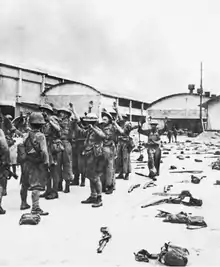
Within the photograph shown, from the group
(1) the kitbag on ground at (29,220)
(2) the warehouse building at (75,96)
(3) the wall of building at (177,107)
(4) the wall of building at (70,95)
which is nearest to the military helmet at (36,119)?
(1) the kitbag on ground at (29,220)

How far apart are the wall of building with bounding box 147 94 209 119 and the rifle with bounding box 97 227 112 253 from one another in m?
41.1

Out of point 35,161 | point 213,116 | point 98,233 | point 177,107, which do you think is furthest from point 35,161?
point 177,107

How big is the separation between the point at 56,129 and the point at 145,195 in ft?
7.77

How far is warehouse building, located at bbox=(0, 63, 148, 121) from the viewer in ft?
104

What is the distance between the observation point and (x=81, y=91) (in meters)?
34.5

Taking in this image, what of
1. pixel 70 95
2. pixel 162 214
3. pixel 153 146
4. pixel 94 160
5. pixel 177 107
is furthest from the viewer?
pixel 177 107

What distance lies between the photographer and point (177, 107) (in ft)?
156

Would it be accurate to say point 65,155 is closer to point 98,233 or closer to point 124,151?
point 124,151

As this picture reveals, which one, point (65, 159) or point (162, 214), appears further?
point (65, 159)

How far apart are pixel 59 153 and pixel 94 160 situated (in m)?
1.28

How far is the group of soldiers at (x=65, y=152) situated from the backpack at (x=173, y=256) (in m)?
2.67

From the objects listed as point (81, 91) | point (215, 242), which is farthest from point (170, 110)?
point (215, 242)

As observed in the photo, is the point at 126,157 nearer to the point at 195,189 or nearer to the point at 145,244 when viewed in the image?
the point at 195,189

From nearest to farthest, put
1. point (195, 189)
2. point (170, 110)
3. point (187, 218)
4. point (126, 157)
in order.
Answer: point (187, 218), point (195, 189), point (126, 157), point (170, 110)
